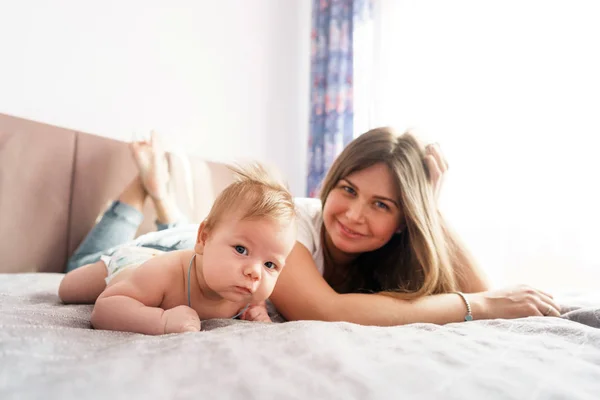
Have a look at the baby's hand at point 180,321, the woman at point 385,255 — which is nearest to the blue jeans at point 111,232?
the woman at point 385,255

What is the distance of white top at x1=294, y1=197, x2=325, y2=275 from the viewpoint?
1.20 m

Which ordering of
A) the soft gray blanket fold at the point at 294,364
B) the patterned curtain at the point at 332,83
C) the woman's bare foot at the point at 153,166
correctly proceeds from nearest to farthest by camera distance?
the soft gray blanket fold at the point at 294,364 < the woman's bare foot at the point at 153,166 < the patterned curtain at the point at 332,83

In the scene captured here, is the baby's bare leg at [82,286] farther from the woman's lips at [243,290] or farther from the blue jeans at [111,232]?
the woman's lips at [243,290]

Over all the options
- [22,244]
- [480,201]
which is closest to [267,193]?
[22,244]

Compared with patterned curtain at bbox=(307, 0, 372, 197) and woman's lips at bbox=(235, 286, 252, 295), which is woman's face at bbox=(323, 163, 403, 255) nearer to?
woman's lips at bbox=(235, 286, 252, 295)

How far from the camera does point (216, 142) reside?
2723 mm

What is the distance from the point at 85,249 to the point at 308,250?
3.04 ft

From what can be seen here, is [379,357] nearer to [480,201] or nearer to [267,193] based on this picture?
[267,193]

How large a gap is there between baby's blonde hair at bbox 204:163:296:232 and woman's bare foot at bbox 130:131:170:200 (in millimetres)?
995

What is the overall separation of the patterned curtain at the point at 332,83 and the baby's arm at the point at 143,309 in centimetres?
221

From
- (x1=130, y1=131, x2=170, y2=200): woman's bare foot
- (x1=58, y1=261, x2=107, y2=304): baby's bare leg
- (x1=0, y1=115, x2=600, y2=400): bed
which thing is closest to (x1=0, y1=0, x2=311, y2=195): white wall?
(x1=130, y1=131, x2=170, y2=200): woman's bare foot

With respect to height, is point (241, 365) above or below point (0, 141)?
below

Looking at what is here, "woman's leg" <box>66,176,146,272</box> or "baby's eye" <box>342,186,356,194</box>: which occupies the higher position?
"baby's eye" <box>342,186,356,194</box>

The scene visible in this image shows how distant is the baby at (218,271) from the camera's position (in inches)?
28.8
